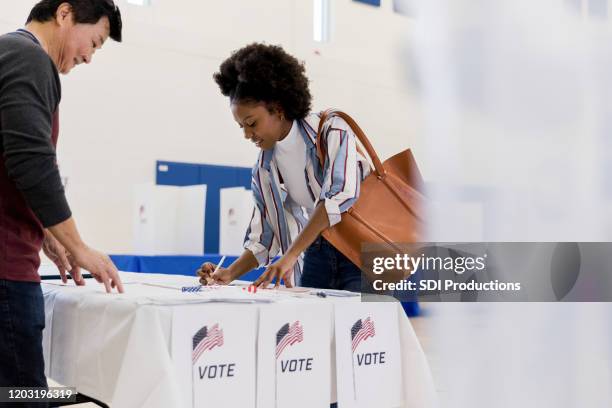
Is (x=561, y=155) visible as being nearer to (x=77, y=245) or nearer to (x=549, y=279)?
(x=549, y=279)

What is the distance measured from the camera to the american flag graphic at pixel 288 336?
4.20 feet

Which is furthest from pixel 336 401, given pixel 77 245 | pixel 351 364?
pixel 77 245

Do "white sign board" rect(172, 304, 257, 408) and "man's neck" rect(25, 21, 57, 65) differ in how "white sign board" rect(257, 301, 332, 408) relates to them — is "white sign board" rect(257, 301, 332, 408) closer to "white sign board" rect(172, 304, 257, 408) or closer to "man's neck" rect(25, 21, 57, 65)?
"white sign board" rect(172, 304, 257, 408)

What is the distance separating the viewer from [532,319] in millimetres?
846

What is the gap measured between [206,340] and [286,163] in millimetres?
691

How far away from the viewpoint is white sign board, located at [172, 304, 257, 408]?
1162 millimetres

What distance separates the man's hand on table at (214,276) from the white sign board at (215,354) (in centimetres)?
58

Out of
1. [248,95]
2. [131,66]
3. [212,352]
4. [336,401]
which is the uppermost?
[131,66]

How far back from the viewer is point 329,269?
1744 mm

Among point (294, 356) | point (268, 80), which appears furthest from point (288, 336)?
point (268, 80)

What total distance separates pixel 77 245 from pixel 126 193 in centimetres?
449

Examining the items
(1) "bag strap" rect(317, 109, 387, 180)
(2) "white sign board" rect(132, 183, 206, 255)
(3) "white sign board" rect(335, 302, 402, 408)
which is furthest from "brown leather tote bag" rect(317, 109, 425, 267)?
(2) "white sign board" rect(132, 183, 206, 255)

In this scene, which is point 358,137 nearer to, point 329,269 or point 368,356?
point 329,269

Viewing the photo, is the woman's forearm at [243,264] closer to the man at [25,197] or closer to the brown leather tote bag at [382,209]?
the brown leather tote bag at [382,209]
